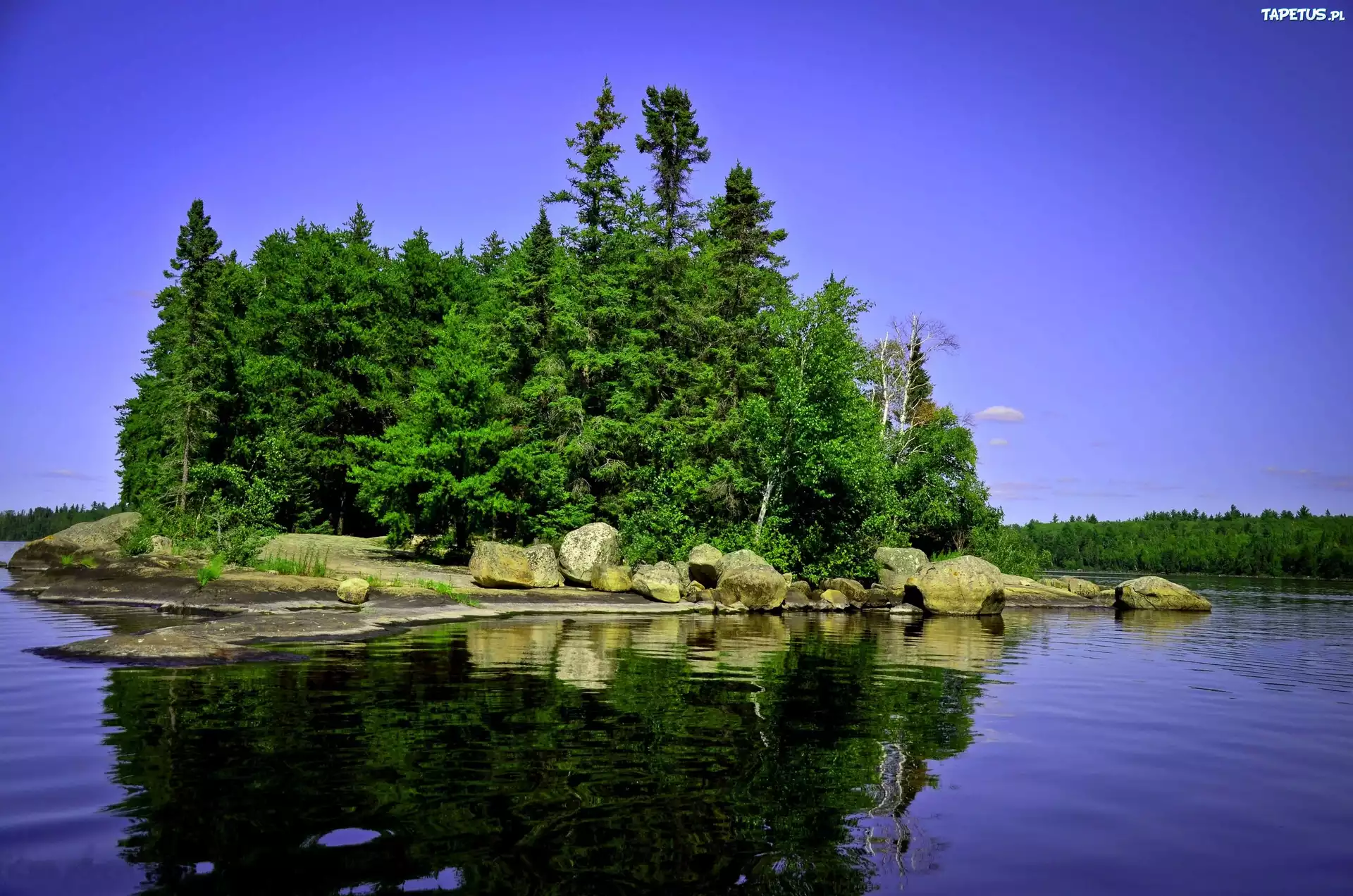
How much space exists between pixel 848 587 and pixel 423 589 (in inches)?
Answer: 772

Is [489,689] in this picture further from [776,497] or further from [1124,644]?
[776,497]

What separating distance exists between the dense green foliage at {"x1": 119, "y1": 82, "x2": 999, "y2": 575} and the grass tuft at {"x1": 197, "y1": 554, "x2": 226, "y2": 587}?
4.29 meters

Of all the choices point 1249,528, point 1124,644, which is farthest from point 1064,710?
point 1249,528

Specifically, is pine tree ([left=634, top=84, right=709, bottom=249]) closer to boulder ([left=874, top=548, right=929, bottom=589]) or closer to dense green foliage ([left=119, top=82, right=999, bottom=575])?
dense green foliage ([left=119, top=82, right=999, bottom=575])

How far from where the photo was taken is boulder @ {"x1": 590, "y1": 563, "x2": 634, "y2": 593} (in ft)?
106

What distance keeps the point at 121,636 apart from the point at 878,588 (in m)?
32.0

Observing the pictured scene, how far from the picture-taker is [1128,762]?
901cm

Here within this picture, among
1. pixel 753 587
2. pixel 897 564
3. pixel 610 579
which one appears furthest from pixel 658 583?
pixel 897 564

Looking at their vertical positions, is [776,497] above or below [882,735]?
above

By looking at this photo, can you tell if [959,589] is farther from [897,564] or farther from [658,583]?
[658,583]

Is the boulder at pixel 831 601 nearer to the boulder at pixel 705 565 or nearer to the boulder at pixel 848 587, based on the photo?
the boulder at pixel 848 587

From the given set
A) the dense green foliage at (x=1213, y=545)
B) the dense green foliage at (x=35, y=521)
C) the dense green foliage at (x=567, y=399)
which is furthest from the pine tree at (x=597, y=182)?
the dense green foliage at (x=35, y=521)

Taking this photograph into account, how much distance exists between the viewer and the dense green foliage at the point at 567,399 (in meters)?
35.9

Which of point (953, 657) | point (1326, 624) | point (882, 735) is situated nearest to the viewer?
point (882, 735)
